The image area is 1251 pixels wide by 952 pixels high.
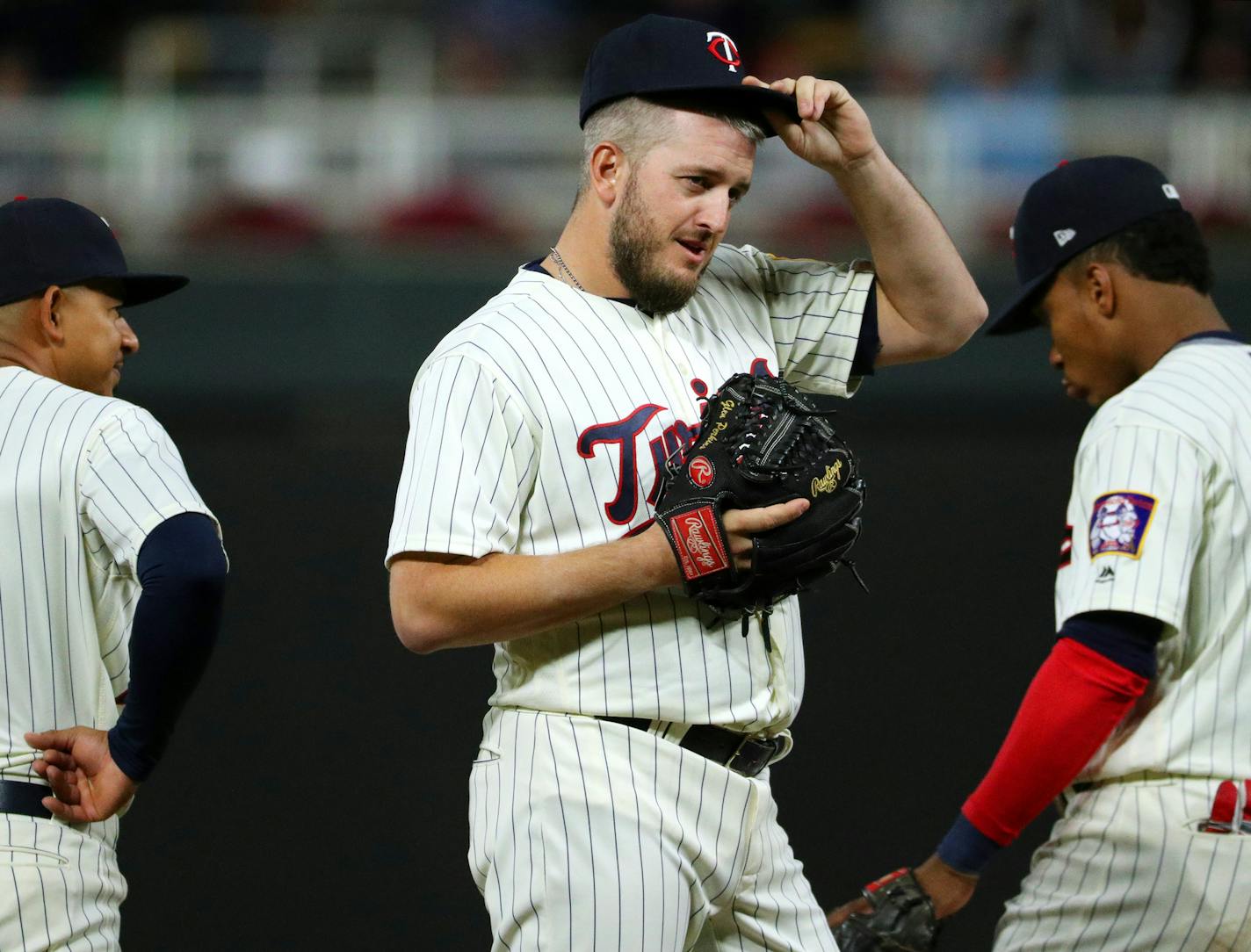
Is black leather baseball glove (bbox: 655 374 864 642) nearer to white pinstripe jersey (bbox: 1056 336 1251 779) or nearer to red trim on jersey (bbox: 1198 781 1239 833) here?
white pinstripe jersey (bbox: 1056 336 1251 779)

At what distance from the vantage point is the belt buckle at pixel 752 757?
6.64ft

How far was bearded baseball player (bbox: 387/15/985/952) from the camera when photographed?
190 cm

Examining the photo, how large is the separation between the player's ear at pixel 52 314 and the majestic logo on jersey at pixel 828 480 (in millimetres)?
1203

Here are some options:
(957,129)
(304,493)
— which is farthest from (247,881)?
(957,129)

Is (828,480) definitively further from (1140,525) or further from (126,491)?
(126,491)

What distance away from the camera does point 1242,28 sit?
6.65 metres

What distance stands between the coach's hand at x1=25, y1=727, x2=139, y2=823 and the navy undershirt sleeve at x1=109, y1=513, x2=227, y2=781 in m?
0.02

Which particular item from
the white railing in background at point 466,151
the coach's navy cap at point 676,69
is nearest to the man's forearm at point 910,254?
the coach's navy cap at point 676,69

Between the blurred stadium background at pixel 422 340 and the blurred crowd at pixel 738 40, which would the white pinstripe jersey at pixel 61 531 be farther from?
the blurred crowd at pixel 738 40

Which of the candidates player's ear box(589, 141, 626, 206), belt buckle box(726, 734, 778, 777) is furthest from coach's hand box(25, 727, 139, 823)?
player's ear box(589, 141, 626, 206)

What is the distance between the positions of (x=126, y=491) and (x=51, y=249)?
1.50ft

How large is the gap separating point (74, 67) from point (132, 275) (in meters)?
4.76

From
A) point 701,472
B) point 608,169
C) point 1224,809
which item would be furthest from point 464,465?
point 1224,809

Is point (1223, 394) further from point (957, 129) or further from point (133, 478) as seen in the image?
point (957, 129)
